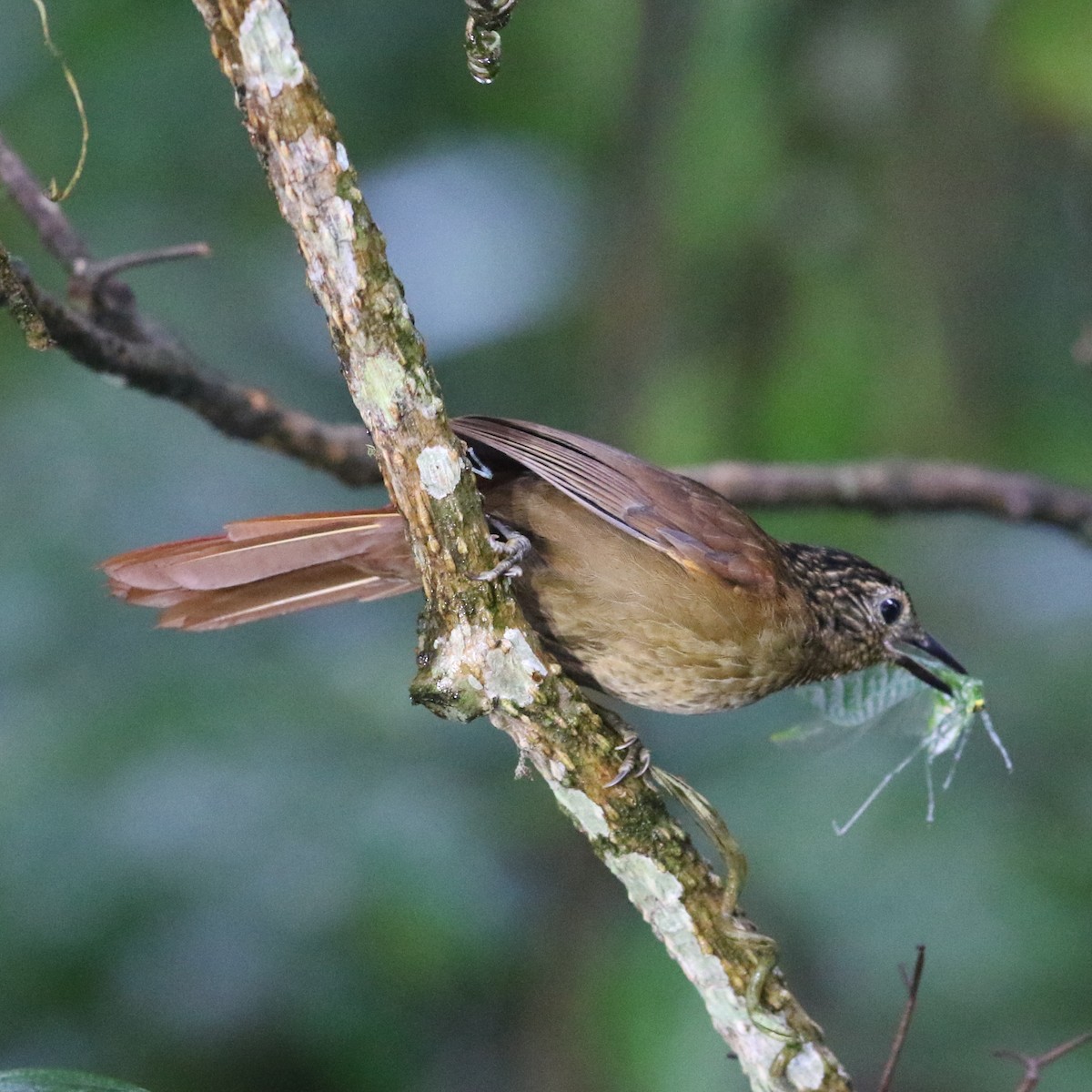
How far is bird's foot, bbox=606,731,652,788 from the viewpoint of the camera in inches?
93.0

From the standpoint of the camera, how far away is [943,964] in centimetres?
431

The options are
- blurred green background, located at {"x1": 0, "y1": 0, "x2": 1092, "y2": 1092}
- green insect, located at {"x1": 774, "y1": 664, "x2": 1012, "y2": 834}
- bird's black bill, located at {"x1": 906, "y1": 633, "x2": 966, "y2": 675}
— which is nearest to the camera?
green insect, located at {"x1": 774, "y1": 664, "x2": 1012, "y2": 834}

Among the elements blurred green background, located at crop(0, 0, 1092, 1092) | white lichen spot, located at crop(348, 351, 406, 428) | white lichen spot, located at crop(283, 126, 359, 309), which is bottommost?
blurred green background, located at crop(0, 0, 1092, 1092)

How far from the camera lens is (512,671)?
230 cm

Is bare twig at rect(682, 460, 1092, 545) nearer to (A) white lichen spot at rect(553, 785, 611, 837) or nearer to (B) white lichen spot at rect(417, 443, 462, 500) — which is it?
(A) white lichen spot at rect(553, 785, 611, 837)

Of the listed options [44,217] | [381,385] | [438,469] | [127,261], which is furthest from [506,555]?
[44,217]

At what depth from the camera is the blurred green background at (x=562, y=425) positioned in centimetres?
398

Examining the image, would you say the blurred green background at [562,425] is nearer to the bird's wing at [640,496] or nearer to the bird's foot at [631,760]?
the bird's wing at [640,496]

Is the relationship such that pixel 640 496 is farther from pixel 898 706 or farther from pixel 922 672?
pixel 898 706

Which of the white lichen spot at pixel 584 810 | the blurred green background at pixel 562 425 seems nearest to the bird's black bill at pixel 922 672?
the blurred green background at pixel 562 425

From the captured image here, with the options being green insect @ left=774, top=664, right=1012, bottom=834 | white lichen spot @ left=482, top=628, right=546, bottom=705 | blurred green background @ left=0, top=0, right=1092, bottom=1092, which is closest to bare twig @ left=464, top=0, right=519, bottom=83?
white lichen spot @ left=482, top=628, right=546, bottom=705

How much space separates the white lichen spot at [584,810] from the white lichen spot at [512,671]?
0.59 feet

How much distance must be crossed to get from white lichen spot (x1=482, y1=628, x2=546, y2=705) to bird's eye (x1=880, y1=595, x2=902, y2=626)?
4.87 feet

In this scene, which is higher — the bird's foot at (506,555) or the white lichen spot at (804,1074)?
the bird's foot at (506,555)
